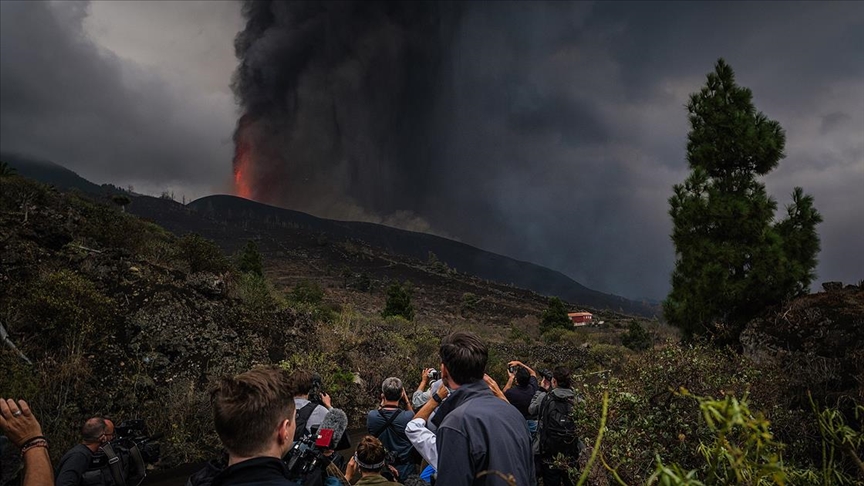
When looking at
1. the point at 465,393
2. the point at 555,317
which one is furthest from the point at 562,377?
the point at 555,317

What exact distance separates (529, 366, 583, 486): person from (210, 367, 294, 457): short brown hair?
3919mm

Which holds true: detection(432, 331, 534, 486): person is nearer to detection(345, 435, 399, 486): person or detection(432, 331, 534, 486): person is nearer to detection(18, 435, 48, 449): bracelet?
detection(345, 435, 399, 486): person

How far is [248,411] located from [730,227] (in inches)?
391

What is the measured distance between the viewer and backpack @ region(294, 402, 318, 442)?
391 cm

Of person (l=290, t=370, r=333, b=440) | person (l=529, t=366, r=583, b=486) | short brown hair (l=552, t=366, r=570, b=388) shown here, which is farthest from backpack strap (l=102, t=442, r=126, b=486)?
short brown hair (l=552, t=366, r=570, b=388)

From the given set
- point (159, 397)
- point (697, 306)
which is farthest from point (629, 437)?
point (159, 397)

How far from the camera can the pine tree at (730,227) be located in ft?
27.3

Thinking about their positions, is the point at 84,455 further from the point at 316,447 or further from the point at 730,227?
the point at 730,227

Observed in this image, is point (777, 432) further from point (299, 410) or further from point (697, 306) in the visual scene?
point (697, 306)

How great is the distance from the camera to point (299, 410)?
406 cm

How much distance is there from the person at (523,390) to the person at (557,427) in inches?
19.9

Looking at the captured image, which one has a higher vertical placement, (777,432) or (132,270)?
(132,270)

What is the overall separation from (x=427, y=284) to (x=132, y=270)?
67929 millimetres

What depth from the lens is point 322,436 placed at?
3510mm
